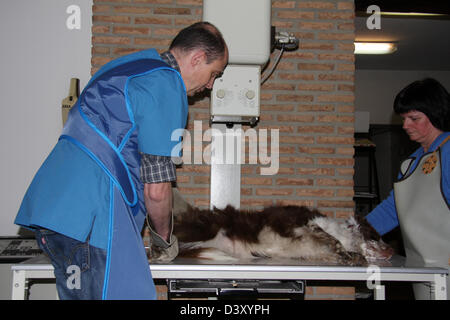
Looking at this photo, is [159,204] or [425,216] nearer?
[159,204]

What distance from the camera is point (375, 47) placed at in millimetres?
5184

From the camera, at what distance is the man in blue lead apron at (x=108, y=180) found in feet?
3.79

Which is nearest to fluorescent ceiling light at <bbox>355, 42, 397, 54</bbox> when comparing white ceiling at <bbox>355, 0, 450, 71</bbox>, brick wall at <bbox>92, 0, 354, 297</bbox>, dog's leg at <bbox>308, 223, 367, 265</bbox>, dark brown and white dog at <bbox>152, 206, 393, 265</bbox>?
white ceiling at <bbox>355, 0, 450, 71</bbox>

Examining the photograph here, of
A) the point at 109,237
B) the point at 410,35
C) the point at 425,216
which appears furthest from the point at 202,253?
the point at 410,35

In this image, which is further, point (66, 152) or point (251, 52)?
point (251, 52)

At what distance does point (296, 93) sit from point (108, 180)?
1.78 m

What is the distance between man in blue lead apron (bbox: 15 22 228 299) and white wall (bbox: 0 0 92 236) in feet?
5.04

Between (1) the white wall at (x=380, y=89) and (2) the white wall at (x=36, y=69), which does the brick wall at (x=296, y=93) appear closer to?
(2) the white wall at (x=36, y=69)

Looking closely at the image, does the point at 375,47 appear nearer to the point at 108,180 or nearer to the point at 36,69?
the point at 36,69

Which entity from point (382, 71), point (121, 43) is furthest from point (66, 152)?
point (382, 71)

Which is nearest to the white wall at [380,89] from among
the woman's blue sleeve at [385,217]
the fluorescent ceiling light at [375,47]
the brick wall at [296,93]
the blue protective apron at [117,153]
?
the fluorescent ceiling light at [375,47]

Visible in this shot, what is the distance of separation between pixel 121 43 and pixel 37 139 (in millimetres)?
856

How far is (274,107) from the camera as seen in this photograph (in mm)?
2668

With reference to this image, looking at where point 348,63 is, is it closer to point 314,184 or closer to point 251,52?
point 314,184
